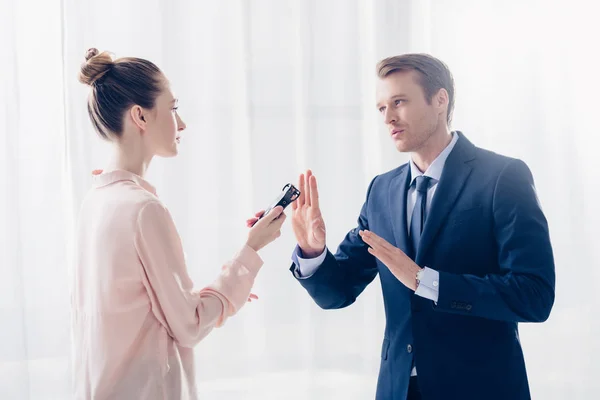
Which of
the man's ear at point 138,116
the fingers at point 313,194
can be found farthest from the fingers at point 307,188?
the man's ear at point 138,116

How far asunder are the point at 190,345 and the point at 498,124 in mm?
1919

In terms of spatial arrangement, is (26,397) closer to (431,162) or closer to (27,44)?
(27,44)

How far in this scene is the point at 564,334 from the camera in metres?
2.82

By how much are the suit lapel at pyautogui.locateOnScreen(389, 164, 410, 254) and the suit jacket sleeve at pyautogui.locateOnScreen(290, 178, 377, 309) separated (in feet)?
0.38

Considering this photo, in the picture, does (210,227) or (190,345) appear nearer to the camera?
(190,345)

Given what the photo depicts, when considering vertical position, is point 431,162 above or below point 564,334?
above

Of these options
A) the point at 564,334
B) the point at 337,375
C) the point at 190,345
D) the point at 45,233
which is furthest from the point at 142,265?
the point at 564,334

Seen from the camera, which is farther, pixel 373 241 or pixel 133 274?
pixel 373 241

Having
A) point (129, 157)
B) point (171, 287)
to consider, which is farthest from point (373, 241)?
point (129, 157)

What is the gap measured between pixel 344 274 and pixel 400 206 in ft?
0.88

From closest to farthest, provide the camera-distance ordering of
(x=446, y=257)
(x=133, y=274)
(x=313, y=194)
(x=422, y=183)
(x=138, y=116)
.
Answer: (x=133, y=274) → (x=138, y=116) → (x=446, y=257) → (x=422, y=183) → (x=313, y=194)

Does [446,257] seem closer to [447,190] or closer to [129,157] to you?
[447,190]

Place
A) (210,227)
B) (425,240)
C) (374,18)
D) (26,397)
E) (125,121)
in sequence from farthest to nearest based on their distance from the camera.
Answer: (374,18) < (210,227) < (26,397) < (425,240) < (125,121)

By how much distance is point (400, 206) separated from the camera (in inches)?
64.0
